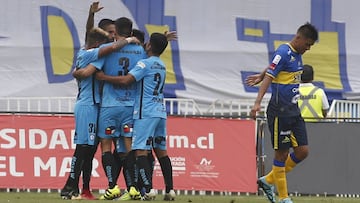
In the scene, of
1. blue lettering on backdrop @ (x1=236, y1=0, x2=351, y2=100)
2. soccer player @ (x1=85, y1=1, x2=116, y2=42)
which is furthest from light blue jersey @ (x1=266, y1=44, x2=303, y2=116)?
blue lettering on backdrop @ (x1=236, y1=0, x2=351, y2=100)

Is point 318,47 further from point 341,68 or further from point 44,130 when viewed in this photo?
point 44,130

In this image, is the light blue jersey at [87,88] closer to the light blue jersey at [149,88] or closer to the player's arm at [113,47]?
the player's arm at [113,47]

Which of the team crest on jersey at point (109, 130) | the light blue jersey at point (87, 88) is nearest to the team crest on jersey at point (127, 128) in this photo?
the team crest on jersey at point (109, 130)

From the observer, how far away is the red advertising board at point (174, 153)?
1512cm

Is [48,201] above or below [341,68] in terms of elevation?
below

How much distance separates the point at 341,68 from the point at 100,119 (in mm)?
9893

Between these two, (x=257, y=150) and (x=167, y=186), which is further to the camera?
(x=257, y=150)

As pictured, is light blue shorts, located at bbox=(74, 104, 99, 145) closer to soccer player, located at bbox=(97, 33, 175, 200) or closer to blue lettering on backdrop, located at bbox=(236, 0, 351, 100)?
soccer player, located at bbox=(97, 33, 175, 200)

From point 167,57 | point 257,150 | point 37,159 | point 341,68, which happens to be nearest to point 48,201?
point 37,159

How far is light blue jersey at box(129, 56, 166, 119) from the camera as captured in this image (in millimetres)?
11781

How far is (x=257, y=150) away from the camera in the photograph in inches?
624

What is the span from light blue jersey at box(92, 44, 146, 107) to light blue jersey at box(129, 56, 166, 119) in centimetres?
13

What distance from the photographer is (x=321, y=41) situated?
68.4ft

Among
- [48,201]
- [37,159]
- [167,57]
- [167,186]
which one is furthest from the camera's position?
[167,57]
